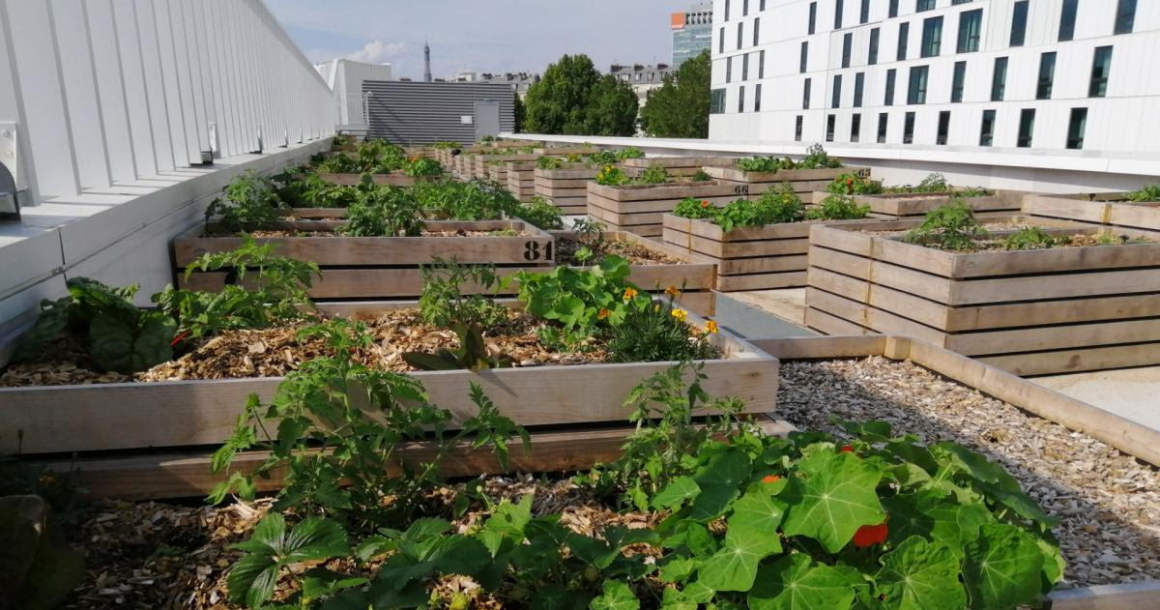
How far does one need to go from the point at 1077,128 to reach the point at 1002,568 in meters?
31.7

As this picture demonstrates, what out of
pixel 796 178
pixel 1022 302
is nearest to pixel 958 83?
pixel 796 178

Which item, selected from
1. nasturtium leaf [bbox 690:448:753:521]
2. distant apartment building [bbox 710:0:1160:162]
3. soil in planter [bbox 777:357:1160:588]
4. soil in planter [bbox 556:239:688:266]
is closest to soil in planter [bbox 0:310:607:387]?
nasturtium leaf [bbox 690:448:753:521]

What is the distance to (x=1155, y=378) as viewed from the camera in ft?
19.4

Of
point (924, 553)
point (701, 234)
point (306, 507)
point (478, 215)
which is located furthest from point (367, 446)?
point (701, 234)

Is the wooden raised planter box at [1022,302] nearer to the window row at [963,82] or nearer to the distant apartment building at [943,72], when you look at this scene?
the distant apartment building at [943,72]

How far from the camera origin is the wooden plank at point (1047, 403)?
3.44 m

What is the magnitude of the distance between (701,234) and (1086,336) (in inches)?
161

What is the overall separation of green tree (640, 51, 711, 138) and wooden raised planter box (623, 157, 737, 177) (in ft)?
166

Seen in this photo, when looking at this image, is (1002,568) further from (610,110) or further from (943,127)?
(610,110)

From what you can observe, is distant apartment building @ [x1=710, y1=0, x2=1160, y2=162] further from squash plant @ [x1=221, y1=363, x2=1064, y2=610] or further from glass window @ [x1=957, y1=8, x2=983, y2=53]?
squash plant @ [x1=221, y1=363, x2=1064, y2=610]

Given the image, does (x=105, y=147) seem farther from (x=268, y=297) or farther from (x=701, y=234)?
(x=701, y=234)

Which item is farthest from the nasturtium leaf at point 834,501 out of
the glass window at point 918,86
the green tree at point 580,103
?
the green tree at point 580,103

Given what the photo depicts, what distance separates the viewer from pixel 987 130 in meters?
31.3

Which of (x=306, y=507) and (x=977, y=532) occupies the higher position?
(x=977, y=532)
